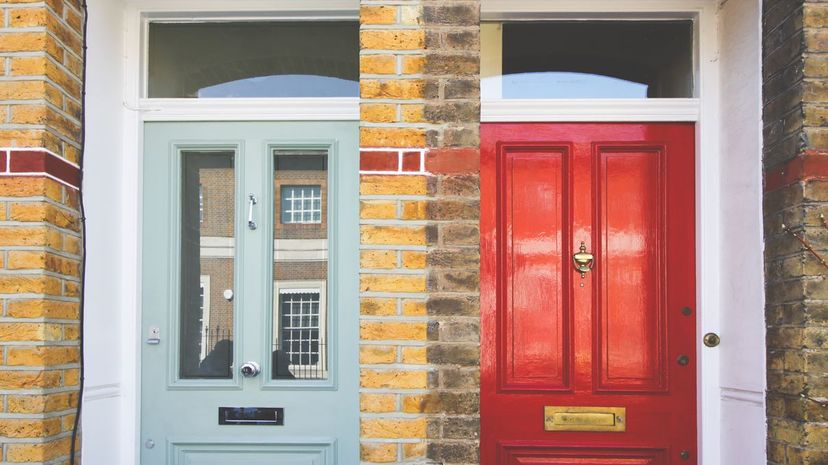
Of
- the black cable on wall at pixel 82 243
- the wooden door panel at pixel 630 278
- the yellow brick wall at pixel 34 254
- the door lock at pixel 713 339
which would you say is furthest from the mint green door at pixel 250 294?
the door lock at pixel 713 339

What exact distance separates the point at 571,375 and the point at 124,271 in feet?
7.03

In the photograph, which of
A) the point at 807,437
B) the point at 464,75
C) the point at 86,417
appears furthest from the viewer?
the point at 86,417

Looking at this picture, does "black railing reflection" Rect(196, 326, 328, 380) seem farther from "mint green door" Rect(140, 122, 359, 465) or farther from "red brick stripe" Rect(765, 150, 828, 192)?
"red brick stripe" Rect(765, 150, 828, 192)

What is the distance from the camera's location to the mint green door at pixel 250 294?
3.76 m

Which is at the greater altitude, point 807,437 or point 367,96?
point 367,96

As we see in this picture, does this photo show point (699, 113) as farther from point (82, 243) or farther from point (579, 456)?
point (82, 243)

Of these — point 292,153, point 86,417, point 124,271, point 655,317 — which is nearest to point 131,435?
point 86,417

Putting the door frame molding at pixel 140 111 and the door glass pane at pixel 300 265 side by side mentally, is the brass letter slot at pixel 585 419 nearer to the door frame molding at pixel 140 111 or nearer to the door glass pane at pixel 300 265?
the door glass pane at pixel 300 265

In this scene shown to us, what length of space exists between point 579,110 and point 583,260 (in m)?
0.71

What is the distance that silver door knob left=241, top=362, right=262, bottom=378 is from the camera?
3744 mm

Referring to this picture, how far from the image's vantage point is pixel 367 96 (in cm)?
326

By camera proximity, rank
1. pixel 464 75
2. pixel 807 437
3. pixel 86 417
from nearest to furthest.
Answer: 1. pixel 807 437
2. pixel 464 75
3. pixel 86 417

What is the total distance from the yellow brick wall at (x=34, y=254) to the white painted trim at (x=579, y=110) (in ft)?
6.16

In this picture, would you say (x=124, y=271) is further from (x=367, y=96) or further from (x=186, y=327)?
(x=367, y=96)
